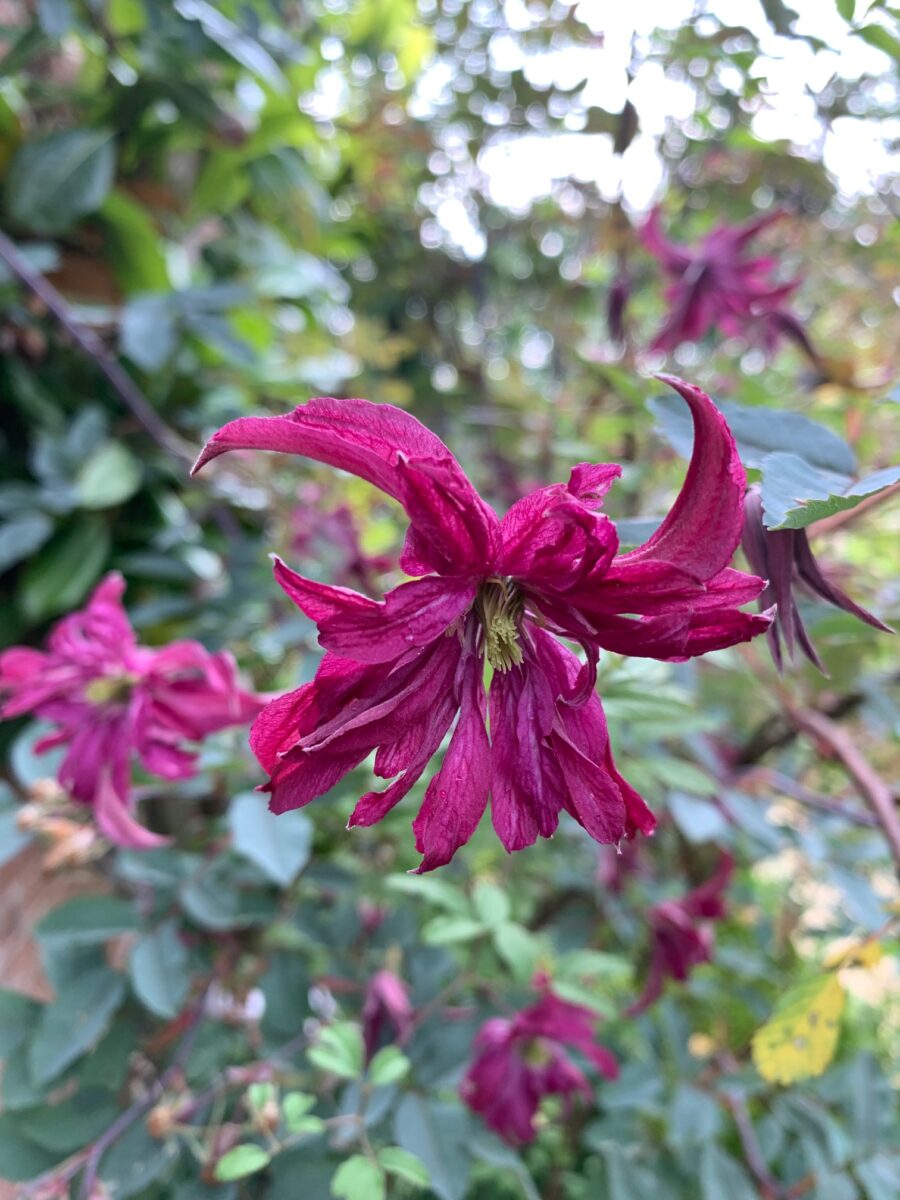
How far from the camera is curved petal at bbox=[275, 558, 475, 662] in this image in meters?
0.23

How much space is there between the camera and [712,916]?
2.48 feet

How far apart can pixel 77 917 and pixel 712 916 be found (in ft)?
1.92

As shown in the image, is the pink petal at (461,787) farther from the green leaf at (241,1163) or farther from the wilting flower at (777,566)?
the green leaf at (241,1163)

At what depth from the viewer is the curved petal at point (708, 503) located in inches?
8.2

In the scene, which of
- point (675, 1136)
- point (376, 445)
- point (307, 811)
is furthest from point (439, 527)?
point (675, 1136)

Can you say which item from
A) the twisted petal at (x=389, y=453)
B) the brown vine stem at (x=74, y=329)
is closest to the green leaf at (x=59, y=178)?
the brown vine stem at (x=74, y=329)

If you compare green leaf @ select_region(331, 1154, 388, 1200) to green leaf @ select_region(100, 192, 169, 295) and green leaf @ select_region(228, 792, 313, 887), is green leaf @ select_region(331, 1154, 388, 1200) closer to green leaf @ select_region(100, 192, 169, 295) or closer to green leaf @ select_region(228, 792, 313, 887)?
green leaf @ select_region(228, 792, 313, 887)

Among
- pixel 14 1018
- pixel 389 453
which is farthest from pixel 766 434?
pixel 14 1018

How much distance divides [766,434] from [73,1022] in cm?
59

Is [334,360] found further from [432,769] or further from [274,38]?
[432,769]

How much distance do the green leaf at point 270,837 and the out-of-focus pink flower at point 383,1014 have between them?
0.46ft

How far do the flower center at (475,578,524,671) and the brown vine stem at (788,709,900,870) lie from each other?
27 centimetres

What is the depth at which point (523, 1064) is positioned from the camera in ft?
1.82

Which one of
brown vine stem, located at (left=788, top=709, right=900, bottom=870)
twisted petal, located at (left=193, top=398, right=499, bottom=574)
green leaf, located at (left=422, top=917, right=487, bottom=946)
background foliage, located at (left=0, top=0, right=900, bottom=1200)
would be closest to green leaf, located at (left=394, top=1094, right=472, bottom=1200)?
background foliage, located at (left=0, top=0, right=900, bottom=1200)
